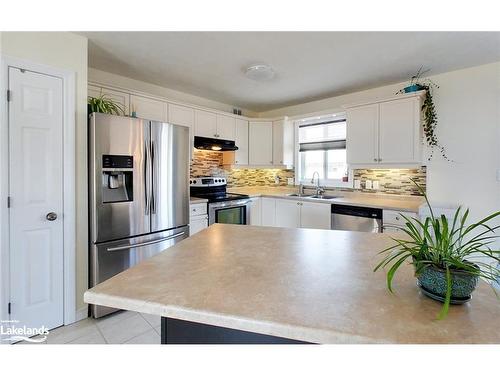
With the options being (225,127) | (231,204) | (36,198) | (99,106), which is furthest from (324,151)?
(36,198)

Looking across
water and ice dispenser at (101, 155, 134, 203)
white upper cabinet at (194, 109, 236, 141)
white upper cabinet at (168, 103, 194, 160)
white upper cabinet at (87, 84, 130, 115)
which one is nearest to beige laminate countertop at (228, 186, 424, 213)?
white upper cabinet at (194, 109, 236, 141)

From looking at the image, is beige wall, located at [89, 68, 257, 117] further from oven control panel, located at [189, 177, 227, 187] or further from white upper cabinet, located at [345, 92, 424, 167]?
white upper cabinet, located at [345, 92, 424, 167]

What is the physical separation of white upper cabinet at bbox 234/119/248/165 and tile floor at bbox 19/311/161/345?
8.52ft

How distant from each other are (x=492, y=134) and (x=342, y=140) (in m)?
1.61

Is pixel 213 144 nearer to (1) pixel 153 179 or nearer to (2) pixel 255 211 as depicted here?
(2) pixel 255 211

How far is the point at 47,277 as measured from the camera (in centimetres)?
203

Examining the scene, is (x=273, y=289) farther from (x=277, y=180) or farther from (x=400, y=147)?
(x=277, y=180)

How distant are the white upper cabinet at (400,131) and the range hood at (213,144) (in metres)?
2.04

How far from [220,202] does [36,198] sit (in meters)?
1.87

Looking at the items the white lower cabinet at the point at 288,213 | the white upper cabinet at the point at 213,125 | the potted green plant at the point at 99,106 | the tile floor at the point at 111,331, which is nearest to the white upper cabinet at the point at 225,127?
the white upper cabinet at the point at 213,125

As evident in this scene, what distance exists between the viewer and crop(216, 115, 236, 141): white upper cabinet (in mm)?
3795

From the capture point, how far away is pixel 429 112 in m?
2.89
